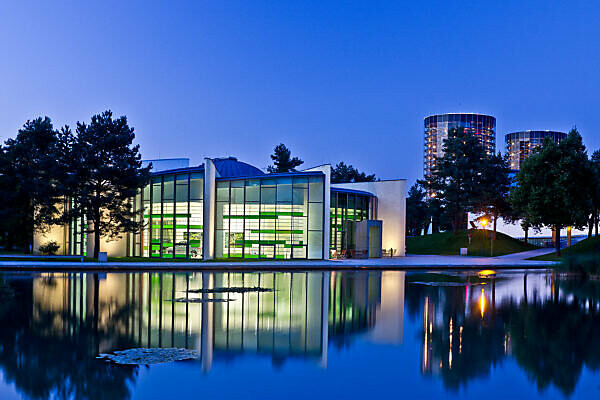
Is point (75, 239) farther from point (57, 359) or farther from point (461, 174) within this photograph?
point (461, 174)

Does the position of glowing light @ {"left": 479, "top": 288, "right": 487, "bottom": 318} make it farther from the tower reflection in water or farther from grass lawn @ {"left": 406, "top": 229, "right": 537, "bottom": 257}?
grass lawn @ {"left": 406, "top": 229, "right": 537, "bottom": 257}

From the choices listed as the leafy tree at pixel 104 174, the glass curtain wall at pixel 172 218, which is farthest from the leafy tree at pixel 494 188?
the leafy tree at pixel 104 174

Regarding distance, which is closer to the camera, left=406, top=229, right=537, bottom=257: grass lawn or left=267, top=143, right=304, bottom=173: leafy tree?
left=406, top=229, right=537, bottom=257: grass lawn

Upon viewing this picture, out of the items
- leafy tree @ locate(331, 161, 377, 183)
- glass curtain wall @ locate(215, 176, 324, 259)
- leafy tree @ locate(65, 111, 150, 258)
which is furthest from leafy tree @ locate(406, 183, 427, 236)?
leafy tree @ locate(65, 111, 150, 258)

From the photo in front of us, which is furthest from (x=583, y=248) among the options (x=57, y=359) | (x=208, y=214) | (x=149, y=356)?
(x=57, y=359)

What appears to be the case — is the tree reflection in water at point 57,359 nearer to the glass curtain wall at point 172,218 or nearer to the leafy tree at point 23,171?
the glass curtain wall at point 172,218

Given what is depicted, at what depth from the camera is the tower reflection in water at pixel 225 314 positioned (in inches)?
418

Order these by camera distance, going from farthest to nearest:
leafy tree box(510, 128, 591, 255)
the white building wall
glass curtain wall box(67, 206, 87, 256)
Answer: the white building wall < glass curtain wall box(67, 206, 87, 256) < leafy tree box(510, 128, 591, 255)

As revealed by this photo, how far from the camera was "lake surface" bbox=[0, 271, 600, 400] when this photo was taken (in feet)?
25.1

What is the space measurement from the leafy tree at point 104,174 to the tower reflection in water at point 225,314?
17516 mm

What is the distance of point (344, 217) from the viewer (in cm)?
5019

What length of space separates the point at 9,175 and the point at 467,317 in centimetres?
5412

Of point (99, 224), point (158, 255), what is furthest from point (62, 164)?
point (158, 255)

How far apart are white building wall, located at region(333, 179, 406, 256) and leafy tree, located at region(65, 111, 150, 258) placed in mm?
24566
